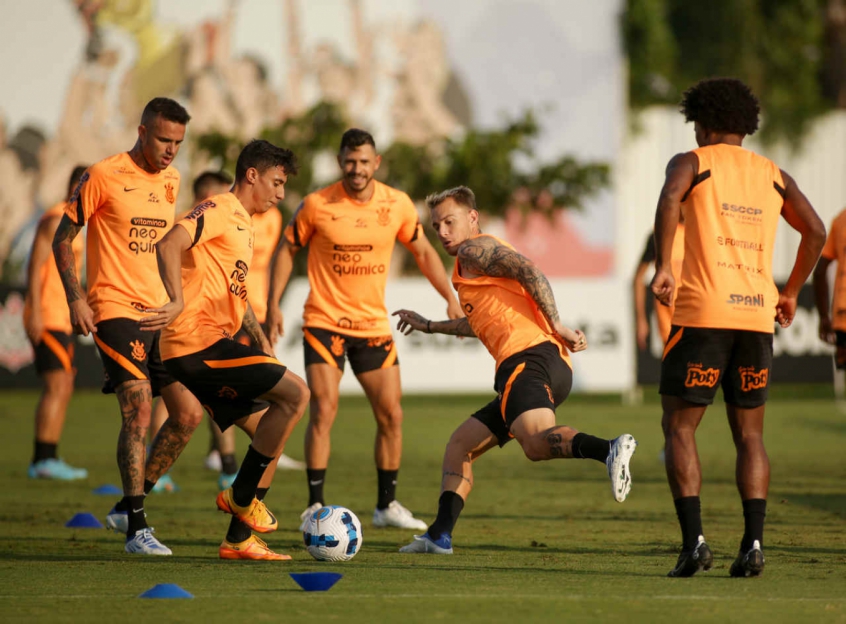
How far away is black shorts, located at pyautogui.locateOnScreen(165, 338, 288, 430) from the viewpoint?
7.12 meters

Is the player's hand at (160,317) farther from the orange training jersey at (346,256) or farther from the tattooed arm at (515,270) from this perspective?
the orange training jersey at (346,256)

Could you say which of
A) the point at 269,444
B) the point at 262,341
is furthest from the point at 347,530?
the point at 262,341

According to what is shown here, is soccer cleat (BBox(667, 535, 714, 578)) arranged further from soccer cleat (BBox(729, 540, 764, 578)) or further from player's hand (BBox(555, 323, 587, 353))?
player's hand (BBox(555, 323, 587, 353))

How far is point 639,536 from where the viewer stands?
815 cm

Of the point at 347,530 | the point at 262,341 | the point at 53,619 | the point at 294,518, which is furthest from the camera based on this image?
the point at 294,518

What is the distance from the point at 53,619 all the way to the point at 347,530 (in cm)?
205

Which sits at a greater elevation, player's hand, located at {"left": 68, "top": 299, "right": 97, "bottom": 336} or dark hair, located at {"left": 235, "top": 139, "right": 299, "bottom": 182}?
dark hair, located at {"left": 235, "top": 139, "right": 299, "bottom": 182}

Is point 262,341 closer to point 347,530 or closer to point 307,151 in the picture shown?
point 347,530

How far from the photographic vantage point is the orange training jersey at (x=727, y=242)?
635 centimetres

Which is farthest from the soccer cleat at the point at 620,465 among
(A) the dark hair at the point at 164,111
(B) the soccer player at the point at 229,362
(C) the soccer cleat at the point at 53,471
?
(C) the soccer cleat at the point at 53,471

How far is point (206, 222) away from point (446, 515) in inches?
82.2

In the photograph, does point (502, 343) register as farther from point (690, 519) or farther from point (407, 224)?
point (407, 224)

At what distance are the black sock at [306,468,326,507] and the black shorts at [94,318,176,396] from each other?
61.9 inches

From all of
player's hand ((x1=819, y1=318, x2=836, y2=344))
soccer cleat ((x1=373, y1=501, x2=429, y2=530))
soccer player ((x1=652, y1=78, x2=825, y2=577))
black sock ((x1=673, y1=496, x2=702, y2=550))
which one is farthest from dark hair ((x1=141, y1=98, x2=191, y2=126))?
player's hand ((x1=819, y1=318, x2=836, y2=344))
